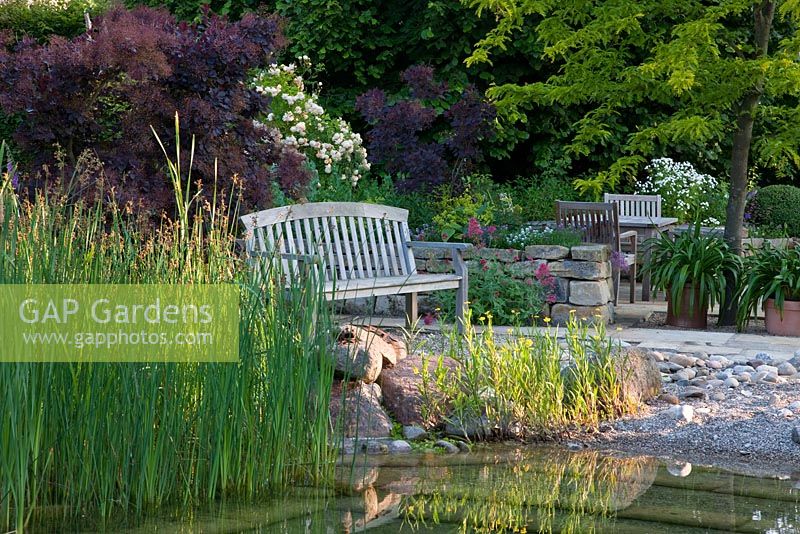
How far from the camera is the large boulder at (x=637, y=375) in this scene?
458 cm

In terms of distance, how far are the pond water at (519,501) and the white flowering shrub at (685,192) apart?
289 inches

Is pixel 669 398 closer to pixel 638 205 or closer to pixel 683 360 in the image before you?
pixel 683 360

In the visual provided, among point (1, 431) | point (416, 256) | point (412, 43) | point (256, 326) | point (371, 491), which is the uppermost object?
point (412, 43)

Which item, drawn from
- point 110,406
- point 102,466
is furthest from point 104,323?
point 102,466

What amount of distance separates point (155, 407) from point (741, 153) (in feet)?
18.5

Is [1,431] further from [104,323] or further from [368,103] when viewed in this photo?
[368,103]

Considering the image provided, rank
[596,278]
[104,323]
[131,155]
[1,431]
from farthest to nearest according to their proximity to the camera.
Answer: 1. [596,278]
2. [131,155]
3. [104,323]
4. [1,431]

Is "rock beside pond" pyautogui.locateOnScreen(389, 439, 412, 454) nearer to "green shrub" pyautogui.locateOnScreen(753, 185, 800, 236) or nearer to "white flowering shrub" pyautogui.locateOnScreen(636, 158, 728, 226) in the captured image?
"white flowering shrub" pyautogui.locateOnScreen(636, 158, 728, 226)

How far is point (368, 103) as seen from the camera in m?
8.85

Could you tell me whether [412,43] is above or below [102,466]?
above

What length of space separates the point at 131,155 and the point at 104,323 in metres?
2.78

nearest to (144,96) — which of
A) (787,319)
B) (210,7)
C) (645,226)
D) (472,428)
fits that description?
(472,428)

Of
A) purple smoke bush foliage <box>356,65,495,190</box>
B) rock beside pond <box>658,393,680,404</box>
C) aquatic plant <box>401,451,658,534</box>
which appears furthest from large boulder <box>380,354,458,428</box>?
purple smoke bush foliage <box>356,65,495,190</box>

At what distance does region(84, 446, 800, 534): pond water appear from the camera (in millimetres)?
3109
